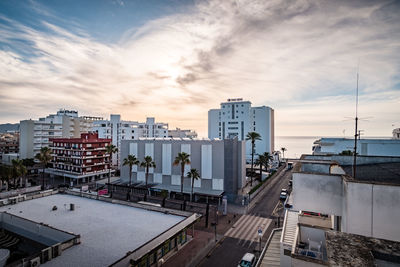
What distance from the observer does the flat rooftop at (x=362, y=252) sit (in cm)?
694

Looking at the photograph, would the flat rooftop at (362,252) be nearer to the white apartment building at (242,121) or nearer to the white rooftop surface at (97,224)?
the white rooftop surface at (97,224)

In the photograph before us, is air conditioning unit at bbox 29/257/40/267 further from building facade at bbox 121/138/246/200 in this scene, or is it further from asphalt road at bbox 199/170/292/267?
building facade at bbox 121/138/246/200

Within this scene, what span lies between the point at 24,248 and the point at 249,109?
9701cm

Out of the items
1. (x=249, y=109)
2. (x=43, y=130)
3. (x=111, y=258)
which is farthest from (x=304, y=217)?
(x=43, y=130)

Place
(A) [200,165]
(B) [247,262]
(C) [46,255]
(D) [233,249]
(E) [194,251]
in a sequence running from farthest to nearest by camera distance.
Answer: (A) [200,165] < (D) [233,249] < (E) [194,251] < (B) [247,262] < (C) [46,255]

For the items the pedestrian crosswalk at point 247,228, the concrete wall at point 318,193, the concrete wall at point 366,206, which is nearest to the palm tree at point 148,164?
the pedestrian crosswalk at point 247,228

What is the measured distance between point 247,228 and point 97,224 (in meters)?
22.4

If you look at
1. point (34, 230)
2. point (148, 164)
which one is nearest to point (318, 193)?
point (34, 230)

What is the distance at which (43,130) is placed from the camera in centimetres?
8494

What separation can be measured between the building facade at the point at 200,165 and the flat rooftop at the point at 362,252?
3899cm

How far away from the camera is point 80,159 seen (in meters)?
67.4

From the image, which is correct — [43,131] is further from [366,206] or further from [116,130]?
[366,206]

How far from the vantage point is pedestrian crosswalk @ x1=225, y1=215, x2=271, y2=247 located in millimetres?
31850

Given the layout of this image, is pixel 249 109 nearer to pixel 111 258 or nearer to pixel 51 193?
pixel 51 193
